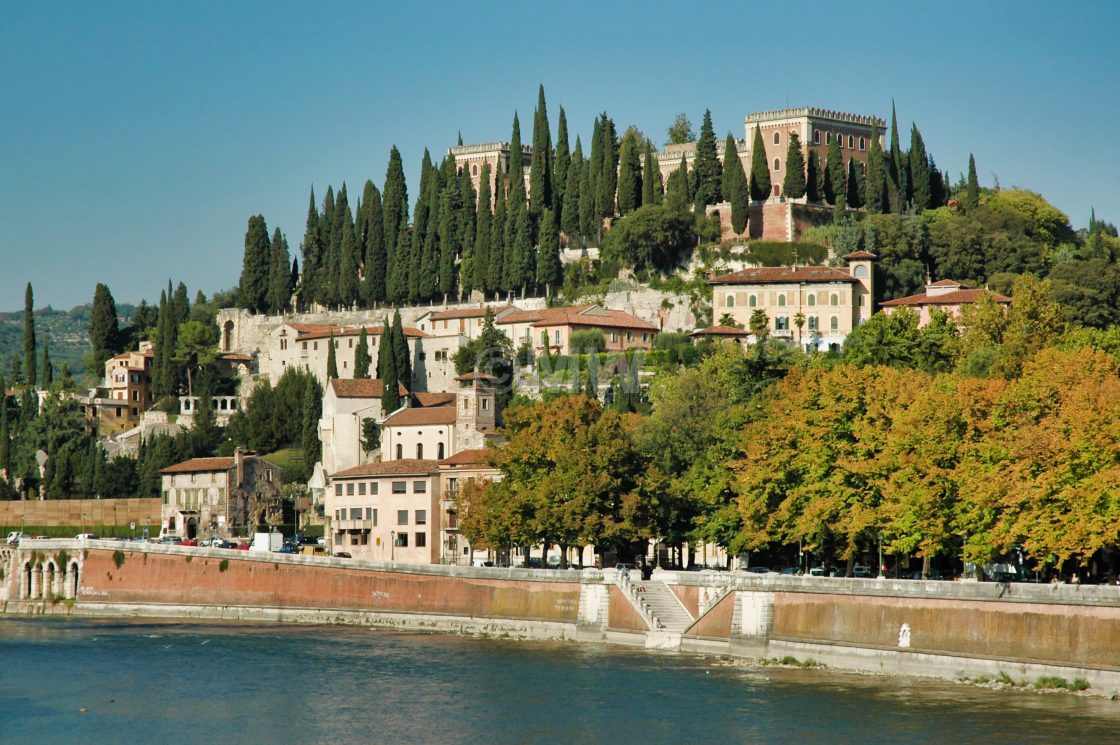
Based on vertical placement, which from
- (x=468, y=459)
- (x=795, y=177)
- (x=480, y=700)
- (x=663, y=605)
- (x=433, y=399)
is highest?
(x=795, y=177)

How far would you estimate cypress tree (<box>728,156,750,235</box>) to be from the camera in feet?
338

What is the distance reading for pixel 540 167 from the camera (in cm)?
10938

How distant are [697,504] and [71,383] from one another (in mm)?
68815

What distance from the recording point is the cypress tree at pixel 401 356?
3971 inches

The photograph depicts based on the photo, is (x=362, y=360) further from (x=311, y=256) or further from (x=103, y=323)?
(x=103, y=323)

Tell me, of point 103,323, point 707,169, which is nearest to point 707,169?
point 707,169

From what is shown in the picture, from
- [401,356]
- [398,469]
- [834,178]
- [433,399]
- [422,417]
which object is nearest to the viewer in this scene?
[398,469]

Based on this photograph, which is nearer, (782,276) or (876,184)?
(782,276)

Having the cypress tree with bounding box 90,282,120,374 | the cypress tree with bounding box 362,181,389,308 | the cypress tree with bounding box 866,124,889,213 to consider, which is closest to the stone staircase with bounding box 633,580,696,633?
the cypress tree with bounding box 866,124,889,213

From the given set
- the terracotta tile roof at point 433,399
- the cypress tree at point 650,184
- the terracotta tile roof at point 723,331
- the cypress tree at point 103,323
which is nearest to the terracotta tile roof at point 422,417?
the terracotta tile roof at point 433,399

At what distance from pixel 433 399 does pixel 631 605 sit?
41.9 metres

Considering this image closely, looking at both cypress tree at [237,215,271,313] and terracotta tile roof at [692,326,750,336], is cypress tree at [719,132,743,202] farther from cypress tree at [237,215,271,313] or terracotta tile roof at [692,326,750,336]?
cypress tree at [237,215,271,313]

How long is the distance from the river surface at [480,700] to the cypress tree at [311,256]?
211ft

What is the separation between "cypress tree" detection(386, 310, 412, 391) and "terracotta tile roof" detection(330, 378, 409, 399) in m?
4.01
